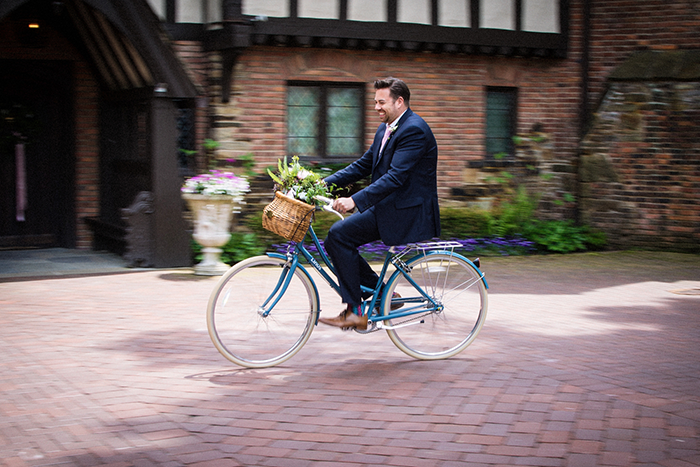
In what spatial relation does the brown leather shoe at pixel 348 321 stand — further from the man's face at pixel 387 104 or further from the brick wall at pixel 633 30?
the brick wall at pixel 633 30

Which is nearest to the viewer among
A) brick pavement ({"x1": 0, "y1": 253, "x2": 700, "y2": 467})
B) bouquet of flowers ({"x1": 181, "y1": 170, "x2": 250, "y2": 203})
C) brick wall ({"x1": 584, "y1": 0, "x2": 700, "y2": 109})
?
brick pavement ({"x1": 0, "y1": 253, "x2": 700, "y2": 467})

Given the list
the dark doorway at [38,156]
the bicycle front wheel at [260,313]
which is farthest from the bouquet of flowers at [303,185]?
the dark doorway at [38,156]

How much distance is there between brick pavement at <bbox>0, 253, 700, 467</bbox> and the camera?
3566 mm

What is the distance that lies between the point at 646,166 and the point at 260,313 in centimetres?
839

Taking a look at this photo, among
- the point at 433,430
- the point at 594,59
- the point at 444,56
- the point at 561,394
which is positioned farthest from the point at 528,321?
the point at 594,59

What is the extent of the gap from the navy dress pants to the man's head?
0.68 metres

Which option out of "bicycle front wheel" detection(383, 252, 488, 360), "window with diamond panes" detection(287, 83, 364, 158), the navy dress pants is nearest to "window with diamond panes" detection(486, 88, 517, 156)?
"window with diamond panes" detection(287, 83, 364, 158)

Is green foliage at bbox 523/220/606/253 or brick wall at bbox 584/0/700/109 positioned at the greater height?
brick wall at bbox 584/0/700/109

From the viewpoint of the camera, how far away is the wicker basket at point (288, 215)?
15.0ft

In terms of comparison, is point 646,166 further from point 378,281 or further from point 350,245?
point 350,245

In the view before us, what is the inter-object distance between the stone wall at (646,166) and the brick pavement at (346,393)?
171 inches

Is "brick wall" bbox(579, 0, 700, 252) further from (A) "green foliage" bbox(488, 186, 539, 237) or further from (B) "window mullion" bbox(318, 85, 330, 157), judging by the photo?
(B) "window mullion" bbox(318, 85, 330, 157)

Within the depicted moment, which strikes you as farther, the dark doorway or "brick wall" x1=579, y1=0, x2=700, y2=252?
"brick wall" x1=579, y1=0, x2=700, y2=252

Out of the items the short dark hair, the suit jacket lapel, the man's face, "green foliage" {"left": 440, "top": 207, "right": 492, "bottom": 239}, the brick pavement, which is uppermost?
the short dark hair
